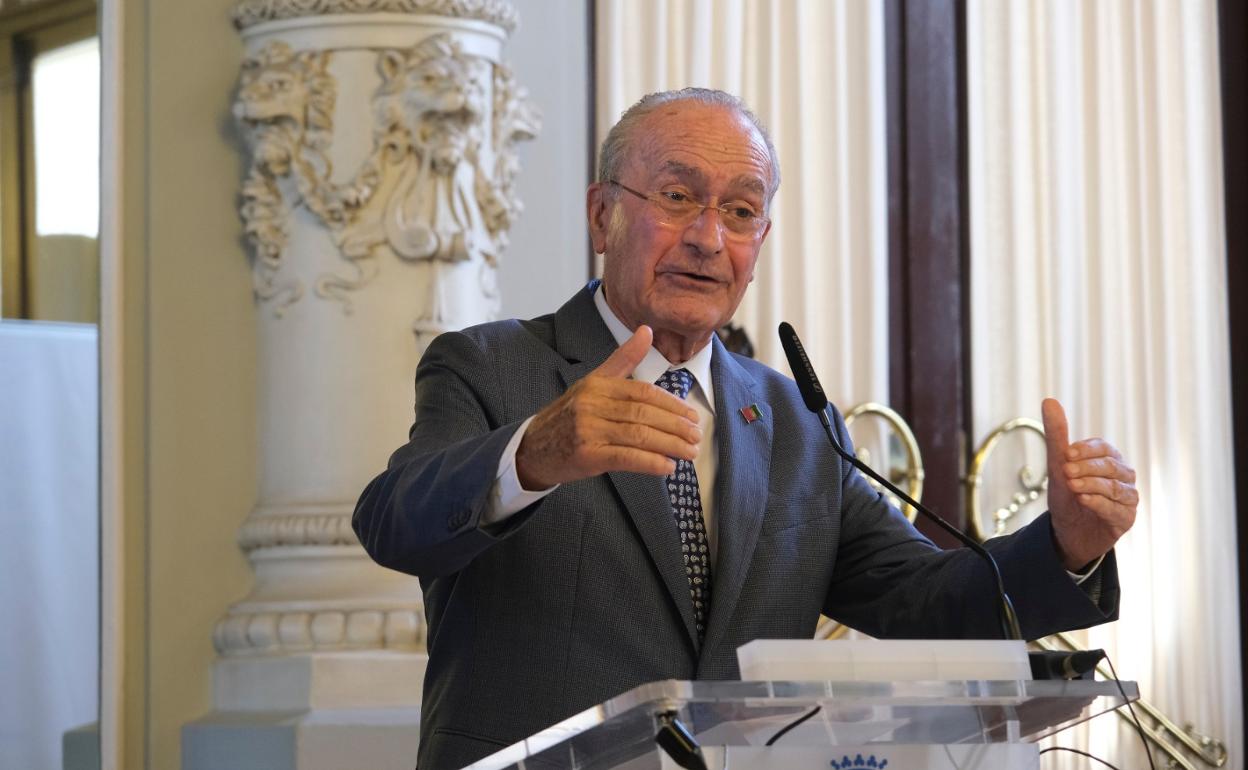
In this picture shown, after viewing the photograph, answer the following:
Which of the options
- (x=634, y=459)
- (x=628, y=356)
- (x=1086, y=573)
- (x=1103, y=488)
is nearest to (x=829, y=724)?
(x=634, y=459)

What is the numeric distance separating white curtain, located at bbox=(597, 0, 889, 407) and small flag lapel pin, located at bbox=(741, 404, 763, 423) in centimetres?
194

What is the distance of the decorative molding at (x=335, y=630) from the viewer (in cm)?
336

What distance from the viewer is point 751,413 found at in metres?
2.41

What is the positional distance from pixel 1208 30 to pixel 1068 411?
1180 millimetres

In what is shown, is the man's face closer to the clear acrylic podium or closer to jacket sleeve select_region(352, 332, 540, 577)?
jacket sleeve select_region(352, 332, 540, 577)

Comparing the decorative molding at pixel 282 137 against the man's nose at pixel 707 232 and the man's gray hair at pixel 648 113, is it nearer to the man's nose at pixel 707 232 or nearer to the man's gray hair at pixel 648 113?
the man's gray hair at pixel 648 113

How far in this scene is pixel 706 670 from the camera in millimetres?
2150

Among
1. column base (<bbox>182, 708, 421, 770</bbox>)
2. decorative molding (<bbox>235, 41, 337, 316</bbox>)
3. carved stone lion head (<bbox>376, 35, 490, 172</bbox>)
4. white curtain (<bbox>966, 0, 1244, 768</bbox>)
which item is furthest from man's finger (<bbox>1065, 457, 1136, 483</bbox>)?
white curtain (<bbox>966, 0, 1244, 768</bbox>)

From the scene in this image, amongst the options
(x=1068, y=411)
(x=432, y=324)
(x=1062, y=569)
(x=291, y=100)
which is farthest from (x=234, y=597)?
(x=1068, y=411)

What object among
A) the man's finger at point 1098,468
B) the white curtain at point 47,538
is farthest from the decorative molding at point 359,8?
the man's finger at point 1098,468

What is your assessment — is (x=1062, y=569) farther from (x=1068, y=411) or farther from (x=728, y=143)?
(x=1068, y=411)

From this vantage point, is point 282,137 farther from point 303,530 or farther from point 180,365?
point 303,530

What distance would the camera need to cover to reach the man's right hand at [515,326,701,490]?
1701 millimetres

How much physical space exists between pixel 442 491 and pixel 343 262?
166 centimetres
